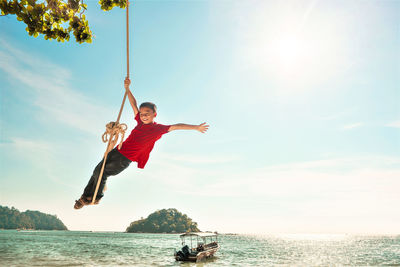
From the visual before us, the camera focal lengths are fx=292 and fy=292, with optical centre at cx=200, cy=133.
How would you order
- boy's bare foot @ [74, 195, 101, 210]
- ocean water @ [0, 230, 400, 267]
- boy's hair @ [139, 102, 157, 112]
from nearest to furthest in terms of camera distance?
boy's bare foot @ [74, 195, 101, 210] < boy's hair @ [139, 102, 157, 112] < ocean water @ [0, 230, 400, 267]

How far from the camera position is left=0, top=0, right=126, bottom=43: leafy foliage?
3.22 m

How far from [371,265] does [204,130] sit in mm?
51007

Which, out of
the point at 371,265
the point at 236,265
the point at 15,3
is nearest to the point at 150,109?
the point at 15,3

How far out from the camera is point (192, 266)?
1486 inches

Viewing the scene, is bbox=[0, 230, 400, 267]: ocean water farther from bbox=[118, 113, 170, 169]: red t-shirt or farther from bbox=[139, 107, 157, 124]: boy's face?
bbox=[139, 107, 157, 124]: boy's face

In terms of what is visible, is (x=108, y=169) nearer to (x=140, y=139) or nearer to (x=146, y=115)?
(x=140, y=139)

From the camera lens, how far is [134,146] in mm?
4242

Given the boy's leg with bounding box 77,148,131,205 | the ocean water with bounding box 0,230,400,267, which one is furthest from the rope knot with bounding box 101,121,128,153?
the ocean water with bounding box 0,230,400,267

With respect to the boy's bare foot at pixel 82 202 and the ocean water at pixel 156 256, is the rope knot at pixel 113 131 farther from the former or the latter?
the ocean water at pixel 156 256

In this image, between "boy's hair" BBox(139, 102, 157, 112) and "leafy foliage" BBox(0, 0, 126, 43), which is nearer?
"leafy foliage" BBox(0, 0, 126, 43)

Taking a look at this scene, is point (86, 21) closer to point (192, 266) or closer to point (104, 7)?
point (104, 7)

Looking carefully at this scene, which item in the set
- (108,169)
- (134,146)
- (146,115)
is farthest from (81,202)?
(146,115)

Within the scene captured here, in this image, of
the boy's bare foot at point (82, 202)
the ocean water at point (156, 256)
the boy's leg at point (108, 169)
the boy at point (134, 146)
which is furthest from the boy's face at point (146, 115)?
the ocean water at point (156, 256)

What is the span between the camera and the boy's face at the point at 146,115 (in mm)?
4258
